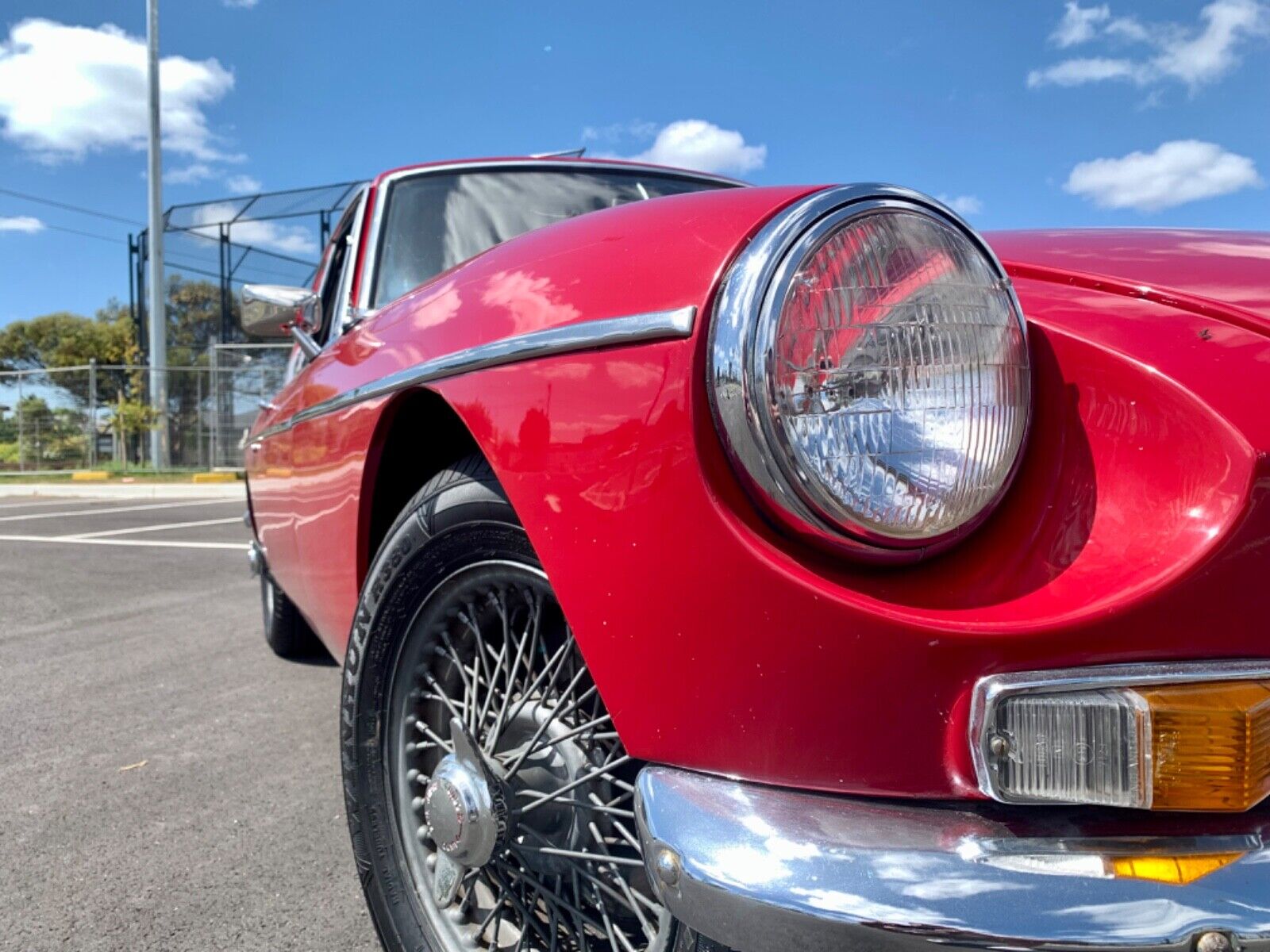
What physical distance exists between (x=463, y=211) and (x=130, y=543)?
6.13 metres

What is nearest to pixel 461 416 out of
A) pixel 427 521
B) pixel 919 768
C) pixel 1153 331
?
pixel 427 521

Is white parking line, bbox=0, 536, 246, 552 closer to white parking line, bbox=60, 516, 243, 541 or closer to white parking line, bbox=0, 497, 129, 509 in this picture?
white parking line, bbox=60, 516, 243, 541

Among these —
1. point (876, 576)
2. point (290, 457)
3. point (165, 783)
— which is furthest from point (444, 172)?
point (876, 576)

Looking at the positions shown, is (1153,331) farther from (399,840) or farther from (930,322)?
(399,840)

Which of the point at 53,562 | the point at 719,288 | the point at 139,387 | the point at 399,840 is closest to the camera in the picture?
the point at 719,288

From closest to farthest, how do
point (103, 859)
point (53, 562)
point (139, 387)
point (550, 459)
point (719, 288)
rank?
point (719, 288)
point (550, 459)
point (103, 859)
point (53, 562)
point (139, 387)

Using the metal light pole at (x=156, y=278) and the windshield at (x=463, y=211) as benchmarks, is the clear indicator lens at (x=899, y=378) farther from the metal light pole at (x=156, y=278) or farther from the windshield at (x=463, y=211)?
the metal light pole at (x=156, y=278)

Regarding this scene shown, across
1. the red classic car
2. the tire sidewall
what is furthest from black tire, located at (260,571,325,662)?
the red classic car

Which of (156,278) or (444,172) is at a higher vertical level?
(156,278)

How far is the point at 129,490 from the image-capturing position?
48.5 feet

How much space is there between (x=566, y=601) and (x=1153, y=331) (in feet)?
2.43

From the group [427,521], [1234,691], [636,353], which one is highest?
[636,353]

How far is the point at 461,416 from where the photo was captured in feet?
4.59

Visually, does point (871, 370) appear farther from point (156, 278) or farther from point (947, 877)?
point (156, 278)
